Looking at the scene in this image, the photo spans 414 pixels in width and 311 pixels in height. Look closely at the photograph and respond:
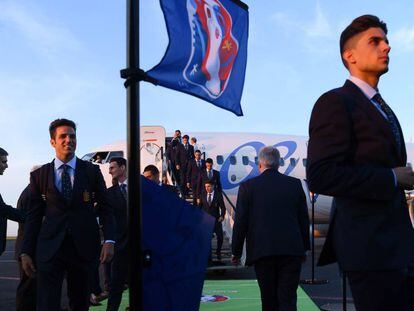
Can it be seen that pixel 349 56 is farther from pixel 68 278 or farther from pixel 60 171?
pixel 68 278

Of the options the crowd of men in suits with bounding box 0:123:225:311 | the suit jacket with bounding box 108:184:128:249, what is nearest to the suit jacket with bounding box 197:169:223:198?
the suit jacket with bounding box 108:184:128:249

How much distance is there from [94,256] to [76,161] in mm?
749

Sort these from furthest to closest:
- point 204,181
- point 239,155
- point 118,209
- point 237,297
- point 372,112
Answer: point 239,155 → point 204,181 → point 237,297 → point 118,209 → point 372,112

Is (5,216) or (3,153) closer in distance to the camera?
(5,216)

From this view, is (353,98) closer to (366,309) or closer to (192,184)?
(366,309)

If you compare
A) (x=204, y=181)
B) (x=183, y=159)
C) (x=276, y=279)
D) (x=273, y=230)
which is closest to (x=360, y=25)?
(x=273, y=230)

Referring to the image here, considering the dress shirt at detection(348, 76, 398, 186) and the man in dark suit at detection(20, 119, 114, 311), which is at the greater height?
the dress shirt at detection(348, 76, 398, 186)

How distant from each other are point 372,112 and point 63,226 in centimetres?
249

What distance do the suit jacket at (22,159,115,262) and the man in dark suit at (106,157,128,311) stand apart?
1.04 meters

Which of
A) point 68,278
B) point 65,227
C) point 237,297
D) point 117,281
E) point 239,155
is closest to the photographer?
point 65,227

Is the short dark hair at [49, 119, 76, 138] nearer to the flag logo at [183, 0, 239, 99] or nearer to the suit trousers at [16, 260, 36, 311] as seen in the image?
the flag logo at [183, 0, 239, 99]

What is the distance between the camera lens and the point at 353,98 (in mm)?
2170

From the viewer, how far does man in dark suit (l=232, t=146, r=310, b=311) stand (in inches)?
183

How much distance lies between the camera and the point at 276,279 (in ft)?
15.6
